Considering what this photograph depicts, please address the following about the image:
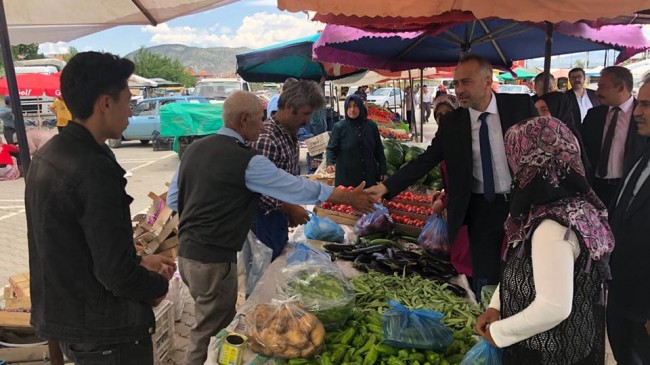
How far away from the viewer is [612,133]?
14.1ft

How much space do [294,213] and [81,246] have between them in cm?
185

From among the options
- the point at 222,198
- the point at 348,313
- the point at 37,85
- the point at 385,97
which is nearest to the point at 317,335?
the point at 348,313

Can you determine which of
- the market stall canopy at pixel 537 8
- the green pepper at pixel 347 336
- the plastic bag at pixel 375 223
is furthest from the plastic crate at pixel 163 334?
the market stall canopy at pixel 537 8

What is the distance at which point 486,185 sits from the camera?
2.84 m

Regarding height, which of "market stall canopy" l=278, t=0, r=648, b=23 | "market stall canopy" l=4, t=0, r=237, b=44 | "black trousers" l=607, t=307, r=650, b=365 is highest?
"market stall canopy" l=4, t=0, r=237, b=44

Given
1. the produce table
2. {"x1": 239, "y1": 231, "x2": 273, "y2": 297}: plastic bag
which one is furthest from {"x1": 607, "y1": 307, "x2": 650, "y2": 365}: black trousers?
{"x1": 239, "y1": 231, "x2": 273, "y2": 297}: plastic bag

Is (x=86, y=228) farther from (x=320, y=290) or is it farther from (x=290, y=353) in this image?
(x=320, y=290)

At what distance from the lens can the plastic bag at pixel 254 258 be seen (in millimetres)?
3227

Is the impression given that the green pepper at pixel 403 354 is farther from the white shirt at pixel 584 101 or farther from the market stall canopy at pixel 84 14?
the white shirt at pixel 584 101

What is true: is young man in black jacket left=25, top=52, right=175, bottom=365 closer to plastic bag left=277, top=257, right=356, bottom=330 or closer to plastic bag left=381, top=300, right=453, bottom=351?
plastic bag left=277, top=257, right=356, bottom=330

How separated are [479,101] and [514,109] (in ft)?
0.75

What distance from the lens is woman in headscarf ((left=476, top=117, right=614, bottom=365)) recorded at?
1.52 metres

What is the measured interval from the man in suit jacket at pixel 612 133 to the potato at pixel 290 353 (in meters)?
3.50

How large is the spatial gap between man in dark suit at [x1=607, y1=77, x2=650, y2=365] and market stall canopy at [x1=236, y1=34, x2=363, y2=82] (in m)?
4.90
